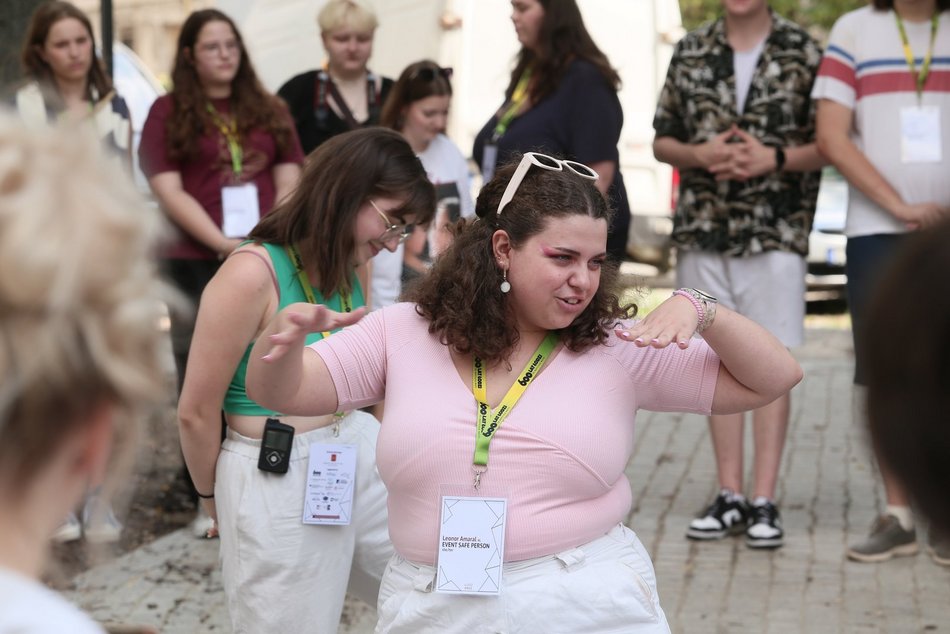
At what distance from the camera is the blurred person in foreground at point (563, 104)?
5836mm

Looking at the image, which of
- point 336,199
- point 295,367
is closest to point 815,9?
point 336,199

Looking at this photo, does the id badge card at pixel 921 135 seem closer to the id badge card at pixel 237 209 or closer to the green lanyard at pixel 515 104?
the green lanyard at pixel 515 104

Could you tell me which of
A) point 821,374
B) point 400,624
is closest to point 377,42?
point 821,374

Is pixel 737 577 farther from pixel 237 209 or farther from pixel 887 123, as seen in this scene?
pixel 237 209

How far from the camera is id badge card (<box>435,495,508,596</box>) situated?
2984 mm

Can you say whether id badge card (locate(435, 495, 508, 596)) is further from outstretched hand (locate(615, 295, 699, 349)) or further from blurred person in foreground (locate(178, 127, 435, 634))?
blurred person in foreground (locate(178, 127, 435, 634))

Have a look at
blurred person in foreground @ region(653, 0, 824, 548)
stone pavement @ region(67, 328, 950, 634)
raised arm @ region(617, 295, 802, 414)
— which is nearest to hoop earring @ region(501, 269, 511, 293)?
raised arm @ region(617, 295, 802, 414)

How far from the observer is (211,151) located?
5934 millimetres

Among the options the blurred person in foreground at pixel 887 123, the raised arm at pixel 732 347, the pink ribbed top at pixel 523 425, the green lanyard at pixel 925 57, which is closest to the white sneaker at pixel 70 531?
the pink ribbed top at pixel 523 425

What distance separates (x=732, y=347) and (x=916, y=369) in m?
1.93

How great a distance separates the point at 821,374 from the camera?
9.87 meters

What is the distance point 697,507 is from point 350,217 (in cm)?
339

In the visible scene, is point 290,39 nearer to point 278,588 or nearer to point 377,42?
point 377,42

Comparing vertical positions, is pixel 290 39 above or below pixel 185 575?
above
